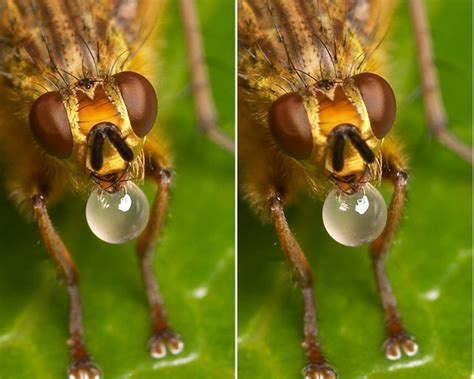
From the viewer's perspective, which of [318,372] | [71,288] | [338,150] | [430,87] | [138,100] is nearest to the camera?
[338,150]

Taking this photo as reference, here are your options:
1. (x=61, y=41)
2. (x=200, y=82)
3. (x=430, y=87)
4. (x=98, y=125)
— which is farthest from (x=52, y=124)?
(x=430, y=87)

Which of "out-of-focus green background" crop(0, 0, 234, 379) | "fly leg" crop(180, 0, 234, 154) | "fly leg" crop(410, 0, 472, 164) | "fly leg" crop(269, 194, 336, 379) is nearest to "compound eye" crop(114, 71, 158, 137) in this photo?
"out-of-focus green background" crop(0, 0, 234, 379)

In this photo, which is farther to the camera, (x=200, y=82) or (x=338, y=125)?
(x=200, y=82)

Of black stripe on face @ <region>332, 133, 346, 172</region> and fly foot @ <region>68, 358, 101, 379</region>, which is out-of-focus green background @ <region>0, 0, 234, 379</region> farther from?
black stripe on face @ <region>332, 133, 346, 172</region>

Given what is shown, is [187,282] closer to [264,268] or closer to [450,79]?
[264,268]

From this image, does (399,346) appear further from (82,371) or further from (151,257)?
(82,371)

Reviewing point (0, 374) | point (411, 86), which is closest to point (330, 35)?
point (411, 86)
